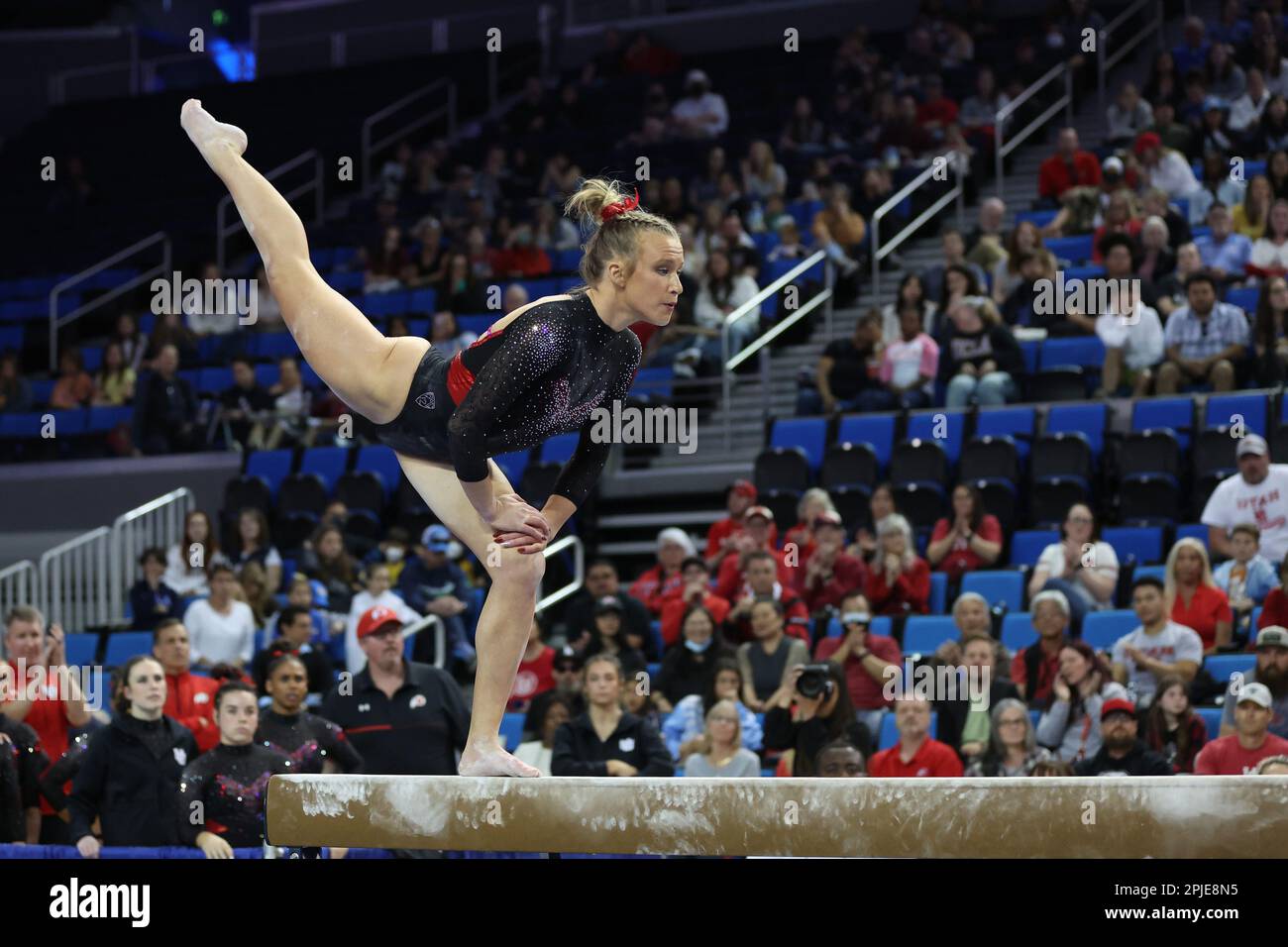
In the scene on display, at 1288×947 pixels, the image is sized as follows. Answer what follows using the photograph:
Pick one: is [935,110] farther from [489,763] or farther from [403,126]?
[489,763]

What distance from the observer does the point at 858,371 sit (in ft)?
35.8

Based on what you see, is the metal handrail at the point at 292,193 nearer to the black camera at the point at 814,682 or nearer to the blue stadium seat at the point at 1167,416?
A: the blue stadium seat at the point at 1167,416

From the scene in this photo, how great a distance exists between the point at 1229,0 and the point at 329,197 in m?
8.52

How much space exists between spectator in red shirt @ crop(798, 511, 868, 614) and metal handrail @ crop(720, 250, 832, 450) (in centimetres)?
242

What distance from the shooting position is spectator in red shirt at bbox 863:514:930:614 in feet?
29.0

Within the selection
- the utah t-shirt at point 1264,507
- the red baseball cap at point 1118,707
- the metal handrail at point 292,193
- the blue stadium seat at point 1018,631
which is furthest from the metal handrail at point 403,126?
the red baseball cap at point 1118,707

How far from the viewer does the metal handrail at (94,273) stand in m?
14.9

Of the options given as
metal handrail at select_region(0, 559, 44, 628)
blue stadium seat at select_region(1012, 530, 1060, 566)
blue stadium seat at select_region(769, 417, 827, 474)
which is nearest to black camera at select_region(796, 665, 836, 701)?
blue stadium seat at select_region(1012, 530, 1060, 566)

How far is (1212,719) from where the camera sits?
7363 mm

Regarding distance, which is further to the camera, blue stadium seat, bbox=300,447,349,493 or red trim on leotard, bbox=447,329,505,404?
blue stadium seat, bbox=300,447,349,493

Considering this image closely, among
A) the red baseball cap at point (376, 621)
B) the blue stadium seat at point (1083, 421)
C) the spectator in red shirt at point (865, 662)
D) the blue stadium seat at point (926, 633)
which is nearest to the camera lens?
the red baseball cap at point (376, 621)

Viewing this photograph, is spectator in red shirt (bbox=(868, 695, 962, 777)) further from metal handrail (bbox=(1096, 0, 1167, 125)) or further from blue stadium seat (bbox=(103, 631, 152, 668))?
metal handrail (bbox=(1096, 0, 1167, 125))

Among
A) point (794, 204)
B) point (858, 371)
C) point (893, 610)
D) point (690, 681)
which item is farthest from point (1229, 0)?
point (690, 681)

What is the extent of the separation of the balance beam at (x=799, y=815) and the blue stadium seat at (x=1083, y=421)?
5956 mm
